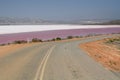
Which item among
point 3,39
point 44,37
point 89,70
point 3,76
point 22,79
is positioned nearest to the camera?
point 22,79

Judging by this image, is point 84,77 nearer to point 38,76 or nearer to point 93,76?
point 93,76

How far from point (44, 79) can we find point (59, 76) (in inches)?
40.8

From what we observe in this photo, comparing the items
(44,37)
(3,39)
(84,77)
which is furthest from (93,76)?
(44,37)

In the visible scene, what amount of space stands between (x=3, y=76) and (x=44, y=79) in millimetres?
1961

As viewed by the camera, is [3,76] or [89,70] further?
[89,70]

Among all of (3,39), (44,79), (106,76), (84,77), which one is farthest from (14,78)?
(3,39)

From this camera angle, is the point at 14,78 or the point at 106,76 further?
the point at 106,76

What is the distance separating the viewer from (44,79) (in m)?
11.2

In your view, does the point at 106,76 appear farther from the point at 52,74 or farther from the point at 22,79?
the point at 22,79

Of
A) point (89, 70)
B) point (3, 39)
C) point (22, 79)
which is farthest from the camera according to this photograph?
point (3, 39)

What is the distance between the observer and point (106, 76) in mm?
12391

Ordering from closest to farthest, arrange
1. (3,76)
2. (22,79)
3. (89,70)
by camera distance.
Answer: (22,79), (3,76), (89,70)

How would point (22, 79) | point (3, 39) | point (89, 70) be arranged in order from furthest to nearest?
point (3, 39) < point (89, 70) < point (22, 79)

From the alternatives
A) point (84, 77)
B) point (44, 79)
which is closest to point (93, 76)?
point (84, 77)
